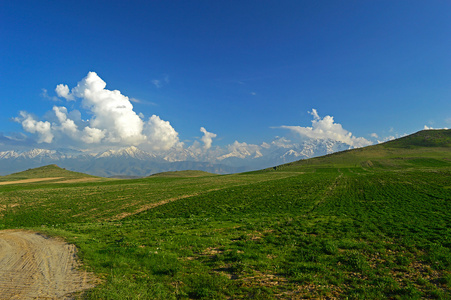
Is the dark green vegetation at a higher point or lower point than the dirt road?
lower

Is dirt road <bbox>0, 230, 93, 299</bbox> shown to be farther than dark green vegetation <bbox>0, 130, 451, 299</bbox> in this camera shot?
No

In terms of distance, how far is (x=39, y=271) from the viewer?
12562mm

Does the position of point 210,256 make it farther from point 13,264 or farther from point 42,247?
point 42,247

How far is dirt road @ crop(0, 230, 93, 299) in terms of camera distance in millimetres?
10328

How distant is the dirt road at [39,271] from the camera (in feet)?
33.9

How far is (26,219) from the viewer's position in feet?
115

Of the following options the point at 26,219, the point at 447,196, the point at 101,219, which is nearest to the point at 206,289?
the point at 101,219

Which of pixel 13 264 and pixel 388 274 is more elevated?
pixel 13 264

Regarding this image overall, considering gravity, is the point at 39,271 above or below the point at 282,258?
above

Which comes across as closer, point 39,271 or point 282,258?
point 39,271

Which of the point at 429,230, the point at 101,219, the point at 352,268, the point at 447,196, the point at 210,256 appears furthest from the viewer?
the point at 447,196

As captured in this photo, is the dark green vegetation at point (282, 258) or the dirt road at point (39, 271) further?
the dark green vegetation at point (282, 258)

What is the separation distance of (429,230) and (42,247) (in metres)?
34.8

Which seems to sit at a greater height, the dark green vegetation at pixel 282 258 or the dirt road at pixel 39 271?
the dirt road at pixel 39 271
